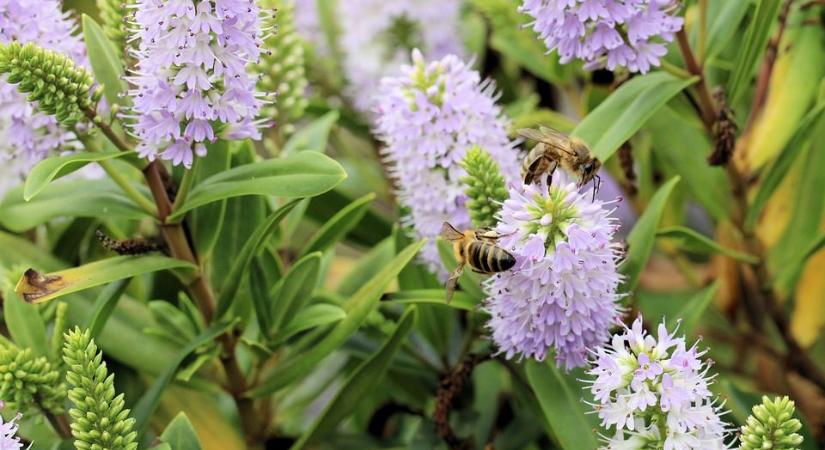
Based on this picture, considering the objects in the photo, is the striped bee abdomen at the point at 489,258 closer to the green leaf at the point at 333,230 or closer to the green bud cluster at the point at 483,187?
the green bud cluster at the point at 483,187

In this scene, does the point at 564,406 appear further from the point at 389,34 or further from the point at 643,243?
the point at 389,34

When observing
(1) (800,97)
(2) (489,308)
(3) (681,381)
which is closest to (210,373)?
(2) (489,308)

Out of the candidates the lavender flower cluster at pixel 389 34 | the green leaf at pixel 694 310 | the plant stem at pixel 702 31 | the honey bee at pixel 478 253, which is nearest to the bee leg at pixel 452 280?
the honey bee at pixel 478 253

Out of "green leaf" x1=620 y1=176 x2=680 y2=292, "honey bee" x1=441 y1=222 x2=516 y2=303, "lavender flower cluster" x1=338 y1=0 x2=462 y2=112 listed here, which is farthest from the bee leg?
"lavender flower cluster" x1=338 y1=0 x2=462 y2=112

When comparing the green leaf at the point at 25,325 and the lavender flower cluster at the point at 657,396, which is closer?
the lavender flower cluster at the point at 657,396

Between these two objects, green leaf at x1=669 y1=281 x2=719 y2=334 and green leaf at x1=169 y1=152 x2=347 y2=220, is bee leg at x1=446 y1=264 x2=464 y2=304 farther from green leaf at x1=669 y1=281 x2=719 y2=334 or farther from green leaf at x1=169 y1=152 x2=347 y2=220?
green leaf at x1=669 y1=281 x2=719 y2=334

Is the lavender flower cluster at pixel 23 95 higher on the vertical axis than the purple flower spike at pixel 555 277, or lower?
higher
